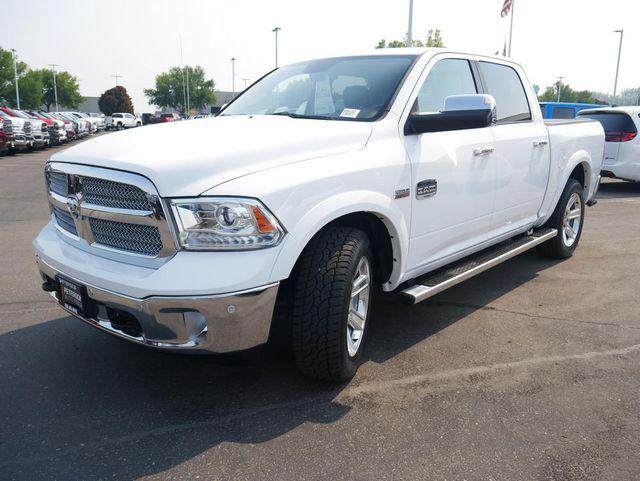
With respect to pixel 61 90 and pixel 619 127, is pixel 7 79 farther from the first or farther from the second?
pixel 619 127

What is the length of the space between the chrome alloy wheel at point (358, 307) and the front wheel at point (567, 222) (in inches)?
128

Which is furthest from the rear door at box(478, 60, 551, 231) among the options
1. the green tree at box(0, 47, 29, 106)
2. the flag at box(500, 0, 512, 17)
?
the green tree at box(0, 47, 29, 106)

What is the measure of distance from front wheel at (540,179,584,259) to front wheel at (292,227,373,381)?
3393mm

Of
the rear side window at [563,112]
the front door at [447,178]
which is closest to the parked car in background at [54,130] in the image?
the rear side window at [563,112]

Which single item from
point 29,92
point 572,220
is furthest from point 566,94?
point 572,220

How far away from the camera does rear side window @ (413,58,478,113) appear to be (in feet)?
12.6

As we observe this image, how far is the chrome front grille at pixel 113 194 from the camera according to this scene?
2754 millimetres

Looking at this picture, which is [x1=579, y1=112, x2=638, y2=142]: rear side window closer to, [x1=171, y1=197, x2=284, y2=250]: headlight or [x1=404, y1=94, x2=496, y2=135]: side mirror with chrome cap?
[x1=404, y1=94, x2=496, y2=135]: side mirror with chrome cap

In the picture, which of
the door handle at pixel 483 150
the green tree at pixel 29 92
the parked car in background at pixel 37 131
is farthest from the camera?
the green tree at pixel 29 92

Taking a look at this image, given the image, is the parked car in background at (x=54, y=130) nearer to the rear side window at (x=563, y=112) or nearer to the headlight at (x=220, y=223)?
the rear side window at (x=563, y=112)

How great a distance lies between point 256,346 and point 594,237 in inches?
237

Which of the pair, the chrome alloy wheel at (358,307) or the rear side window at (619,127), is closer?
the chrome alloy wheel at (358,307)

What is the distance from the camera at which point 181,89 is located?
103688mm

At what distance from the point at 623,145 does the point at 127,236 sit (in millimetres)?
11238
